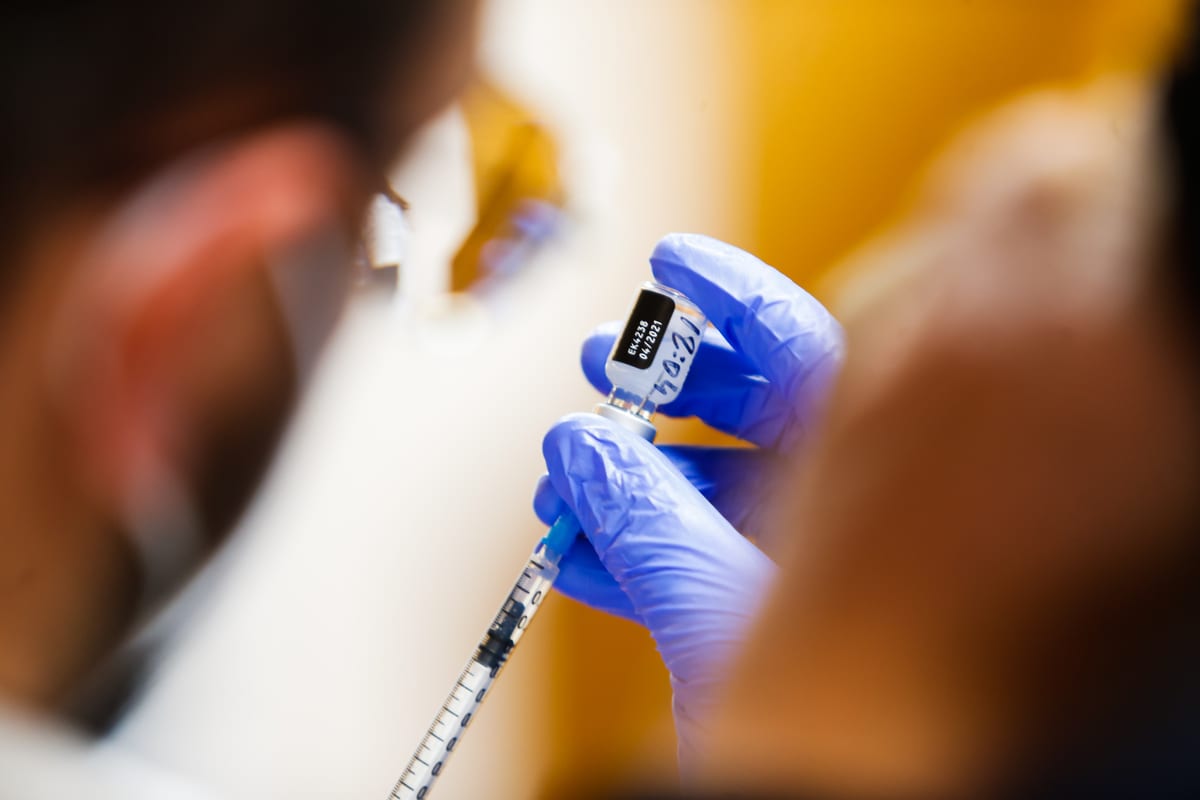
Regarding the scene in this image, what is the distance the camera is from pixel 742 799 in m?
0.36

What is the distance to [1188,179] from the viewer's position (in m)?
0.29

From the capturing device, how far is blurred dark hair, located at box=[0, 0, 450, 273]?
1.49ft

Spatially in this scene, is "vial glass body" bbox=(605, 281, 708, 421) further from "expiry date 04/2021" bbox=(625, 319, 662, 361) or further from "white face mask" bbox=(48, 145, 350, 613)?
"white face mask" bbox=(48, 145, 350, 613)

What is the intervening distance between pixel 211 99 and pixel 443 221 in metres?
0.32

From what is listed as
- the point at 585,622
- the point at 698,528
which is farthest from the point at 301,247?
the point at 585,622

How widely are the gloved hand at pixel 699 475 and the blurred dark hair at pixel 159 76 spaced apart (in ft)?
1.16

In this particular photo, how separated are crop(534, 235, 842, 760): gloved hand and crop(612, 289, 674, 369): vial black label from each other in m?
0.07

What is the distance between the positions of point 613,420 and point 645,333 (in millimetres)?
93

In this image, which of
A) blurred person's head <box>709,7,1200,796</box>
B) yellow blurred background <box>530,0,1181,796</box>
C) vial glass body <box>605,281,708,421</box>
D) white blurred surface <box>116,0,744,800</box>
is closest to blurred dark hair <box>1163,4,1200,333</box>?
blurred person's head <box>709,7,1200,796</box>

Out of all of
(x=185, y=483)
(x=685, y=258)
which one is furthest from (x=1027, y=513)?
(x=185, y=483)

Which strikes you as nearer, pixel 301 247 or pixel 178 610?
pixel 301 247

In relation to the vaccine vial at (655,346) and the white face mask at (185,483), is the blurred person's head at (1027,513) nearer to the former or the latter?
the vaccine vial at (655,346)

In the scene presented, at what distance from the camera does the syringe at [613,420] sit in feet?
A: 2.21

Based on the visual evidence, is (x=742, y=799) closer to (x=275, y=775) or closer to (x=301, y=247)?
(x=301, y=247)
